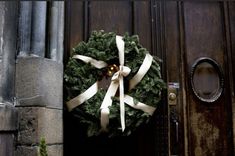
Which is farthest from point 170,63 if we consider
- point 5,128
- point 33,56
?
point 5,128

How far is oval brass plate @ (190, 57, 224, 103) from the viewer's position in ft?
8.88

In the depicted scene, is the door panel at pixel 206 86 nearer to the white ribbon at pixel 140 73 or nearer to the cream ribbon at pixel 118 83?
the white ribbon at pixel 140 73

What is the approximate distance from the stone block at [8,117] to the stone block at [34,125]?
49 millimetres

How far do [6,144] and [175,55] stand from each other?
1440mm

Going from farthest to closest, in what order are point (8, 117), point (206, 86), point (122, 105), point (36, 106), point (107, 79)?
point (206, 86) < point (107, 79) < point (122, 105) < point (36, 106) < point (8, 117)

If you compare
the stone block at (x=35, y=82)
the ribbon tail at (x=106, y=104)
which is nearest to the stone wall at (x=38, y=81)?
the stone block at (x=35, y=82)

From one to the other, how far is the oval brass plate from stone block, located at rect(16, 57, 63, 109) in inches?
44.6

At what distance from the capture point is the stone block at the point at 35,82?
6.89ft

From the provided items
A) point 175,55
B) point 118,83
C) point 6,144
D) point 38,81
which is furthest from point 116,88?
point 6,144

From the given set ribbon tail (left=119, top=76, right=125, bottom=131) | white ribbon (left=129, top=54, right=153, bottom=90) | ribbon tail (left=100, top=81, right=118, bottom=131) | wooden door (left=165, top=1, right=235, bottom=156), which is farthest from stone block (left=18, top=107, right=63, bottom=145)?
wooden door (left=165, top=1, right=235, bottom=156)

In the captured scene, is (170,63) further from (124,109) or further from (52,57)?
(52,57)

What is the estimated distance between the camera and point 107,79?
Answer: 95.7 inches

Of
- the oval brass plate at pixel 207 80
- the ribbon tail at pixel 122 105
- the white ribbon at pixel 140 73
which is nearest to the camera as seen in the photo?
the ribbon tail at pixel 122 105

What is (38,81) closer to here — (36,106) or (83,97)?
(36,106)
